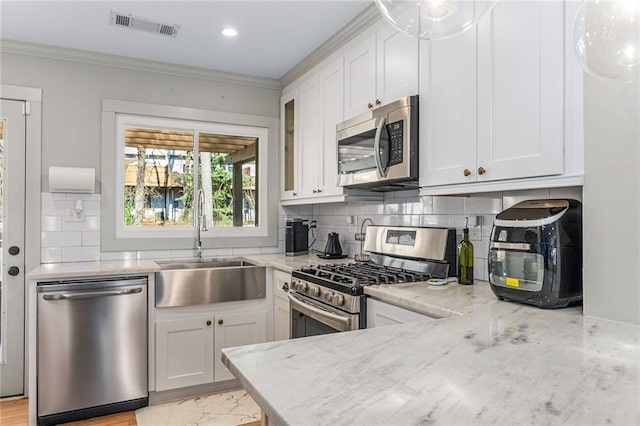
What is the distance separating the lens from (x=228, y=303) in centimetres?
310

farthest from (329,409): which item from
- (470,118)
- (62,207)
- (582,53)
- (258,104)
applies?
(258,104)

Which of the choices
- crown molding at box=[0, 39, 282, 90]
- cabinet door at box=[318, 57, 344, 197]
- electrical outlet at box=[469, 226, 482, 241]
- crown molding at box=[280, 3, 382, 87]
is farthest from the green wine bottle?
crown molding at box=[0, 39, 282, 90]

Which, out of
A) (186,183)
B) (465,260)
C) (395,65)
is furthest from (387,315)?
(186,183)

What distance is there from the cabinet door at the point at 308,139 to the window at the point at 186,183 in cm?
51

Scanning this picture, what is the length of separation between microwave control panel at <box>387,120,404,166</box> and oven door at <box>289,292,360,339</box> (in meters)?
0.86

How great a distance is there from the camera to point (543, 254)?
1.58 m

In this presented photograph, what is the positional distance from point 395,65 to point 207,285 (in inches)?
73.7

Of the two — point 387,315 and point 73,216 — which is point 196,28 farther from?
point 387,315

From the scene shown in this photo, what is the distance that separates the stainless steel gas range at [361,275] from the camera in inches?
84.7

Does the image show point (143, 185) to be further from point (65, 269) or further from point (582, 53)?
point (582, 53)

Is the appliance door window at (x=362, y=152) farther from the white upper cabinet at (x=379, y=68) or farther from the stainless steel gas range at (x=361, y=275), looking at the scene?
the stainless steel gas range at (x=361, y=275)

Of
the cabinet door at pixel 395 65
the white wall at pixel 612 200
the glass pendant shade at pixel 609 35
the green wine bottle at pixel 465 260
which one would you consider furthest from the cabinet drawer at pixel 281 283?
the glass pendant shade at pixel 609 35

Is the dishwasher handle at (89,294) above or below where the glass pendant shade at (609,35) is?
below

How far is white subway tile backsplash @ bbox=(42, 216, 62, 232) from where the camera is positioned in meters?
3.18
